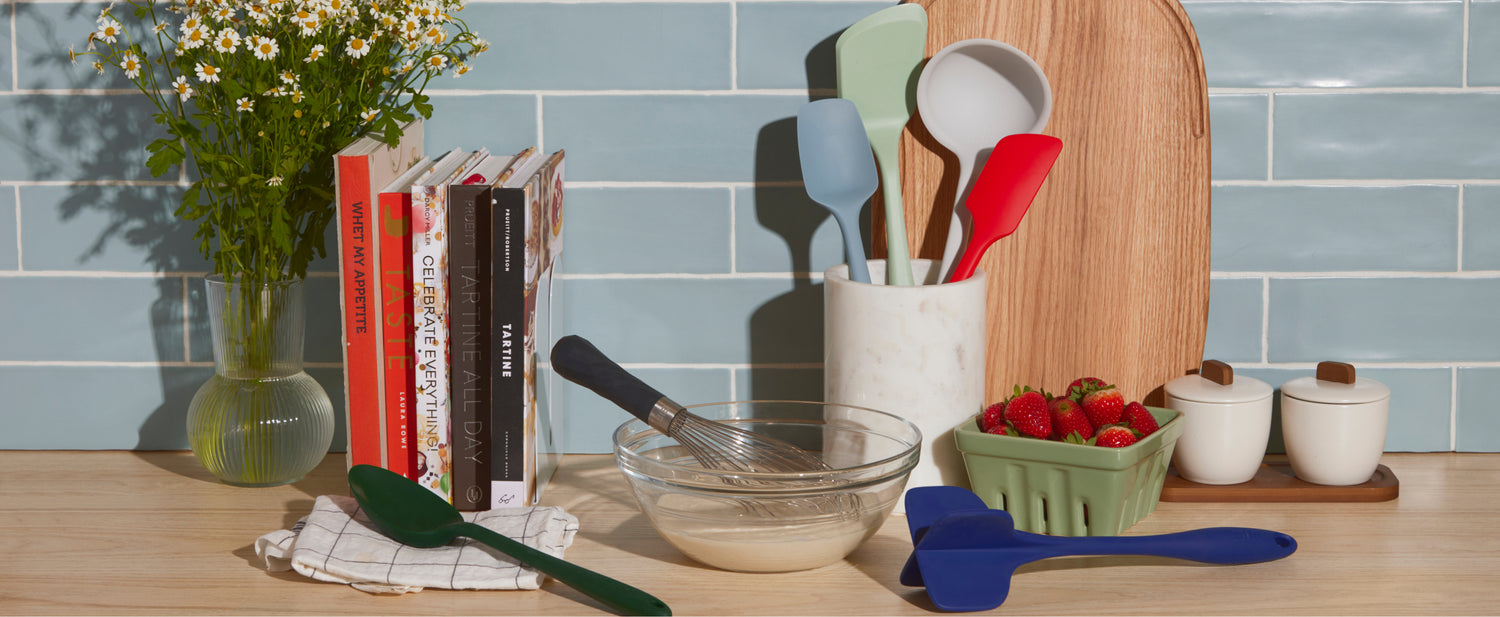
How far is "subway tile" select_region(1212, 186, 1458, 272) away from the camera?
1019 mm

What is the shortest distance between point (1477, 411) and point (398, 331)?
973 mm

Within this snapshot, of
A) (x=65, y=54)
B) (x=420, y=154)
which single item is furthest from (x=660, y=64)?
(x=65, y=54)

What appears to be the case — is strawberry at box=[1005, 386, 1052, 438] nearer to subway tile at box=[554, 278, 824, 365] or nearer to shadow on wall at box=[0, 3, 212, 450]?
subway tile at box=[554, 278, 824, 365]

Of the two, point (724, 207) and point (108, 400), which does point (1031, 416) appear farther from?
point (108, 400)

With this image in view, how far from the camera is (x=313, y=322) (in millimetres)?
1048

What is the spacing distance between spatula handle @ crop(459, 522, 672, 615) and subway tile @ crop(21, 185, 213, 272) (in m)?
0.49

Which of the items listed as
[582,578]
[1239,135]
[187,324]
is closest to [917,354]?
[582,578]

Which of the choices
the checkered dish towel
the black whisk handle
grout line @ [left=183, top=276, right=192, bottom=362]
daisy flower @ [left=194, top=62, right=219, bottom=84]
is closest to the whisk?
the black whisk handle

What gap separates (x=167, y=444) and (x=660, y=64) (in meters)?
0.59

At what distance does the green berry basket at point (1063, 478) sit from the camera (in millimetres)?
784

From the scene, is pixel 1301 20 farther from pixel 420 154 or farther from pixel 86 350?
pixel 86 350

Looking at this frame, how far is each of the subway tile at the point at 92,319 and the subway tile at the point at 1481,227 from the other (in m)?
1.19

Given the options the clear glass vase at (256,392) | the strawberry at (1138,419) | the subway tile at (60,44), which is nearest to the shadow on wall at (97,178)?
the subway tile at (60,44)

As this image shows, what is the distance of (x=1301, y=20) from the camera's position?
3.27 feet
